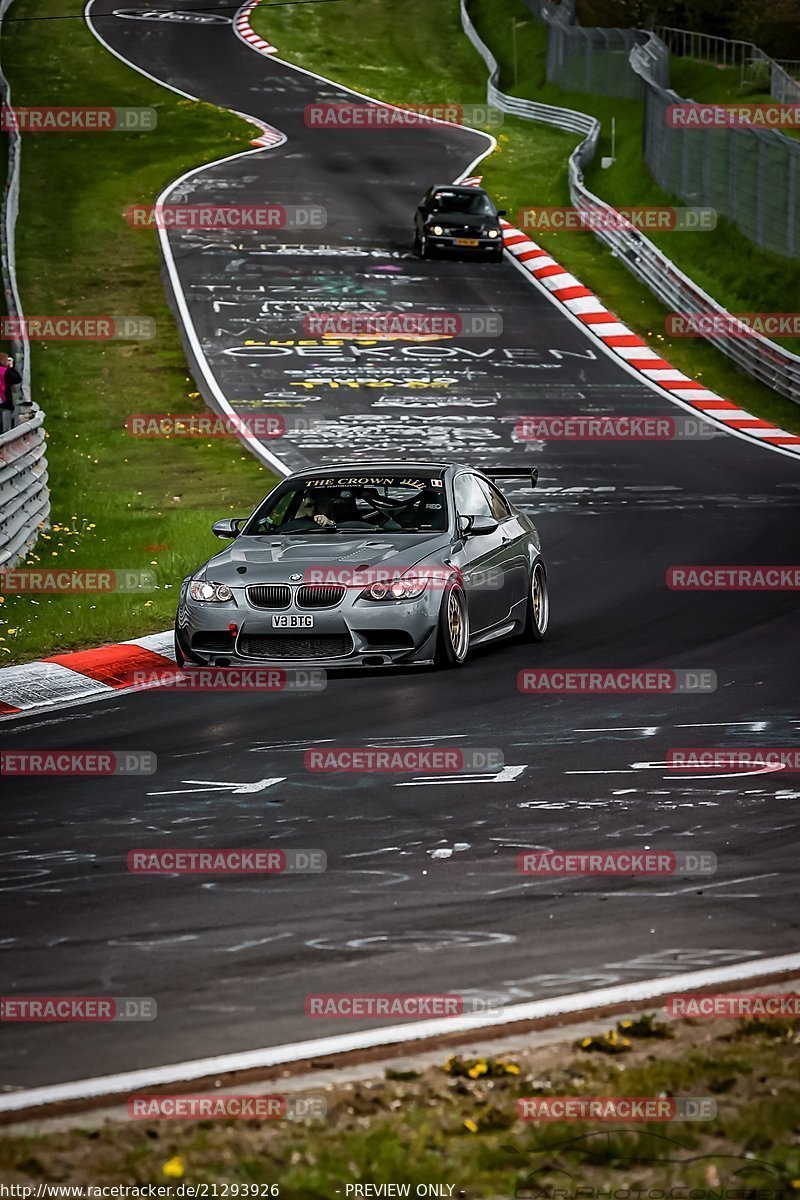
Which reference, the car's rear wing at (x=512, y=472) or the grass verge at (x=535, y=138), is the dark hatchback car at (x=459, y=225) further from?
the car's rear wing at (x=512, y=472)

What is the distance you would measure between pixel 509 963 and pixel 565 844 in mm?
1710

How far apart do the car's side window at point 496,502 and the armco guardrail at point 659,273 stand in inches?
599

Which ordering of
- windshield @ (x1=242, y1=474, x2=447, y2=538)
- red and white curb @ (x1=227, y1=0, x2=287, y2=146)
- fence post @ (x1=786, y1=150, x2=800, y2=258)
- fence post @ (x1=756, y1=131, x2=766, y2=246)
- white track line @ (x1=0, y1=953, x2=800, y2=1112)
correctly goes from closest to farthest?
white track line @ (x1=0, y1=953, x2=800, y2=1112)
windshield @ (x1=242, y1=474, x2=447, y2=538)
fence post @ (x1=786, y1=150, x2=800, y2=258)
fence post @ (x1=756, y1=131, x2=766, y2=246)
red and white curb @ (x1=227, y1=0, x2=287, y2=146)

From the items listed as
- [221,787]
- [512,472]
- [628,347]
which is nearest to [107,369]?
[628,347]

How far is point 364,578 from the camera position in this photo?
42.0 ft

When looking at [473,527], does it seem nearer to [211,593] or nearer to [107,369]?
[211,593]

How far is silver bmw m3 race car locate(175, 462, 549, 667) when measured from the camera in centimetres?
1271

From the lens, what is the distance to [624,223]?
1523 inches

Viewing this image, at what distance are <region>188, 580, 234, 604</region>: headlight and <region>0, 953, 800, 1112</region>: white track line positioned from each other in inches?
267

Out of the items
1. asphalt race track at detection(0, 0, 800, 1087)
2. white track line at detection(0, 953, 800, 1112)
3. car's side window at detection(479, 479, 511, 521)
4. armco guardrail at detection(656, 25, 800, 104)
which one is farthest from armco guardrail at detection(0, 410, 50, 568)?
armco guardrail at detection(656, 25, 800, 104)

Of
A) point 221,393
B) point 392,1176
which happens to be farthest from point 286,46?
point 392,1176

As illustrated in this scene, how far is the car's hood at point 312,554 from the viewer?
1291 centimetres

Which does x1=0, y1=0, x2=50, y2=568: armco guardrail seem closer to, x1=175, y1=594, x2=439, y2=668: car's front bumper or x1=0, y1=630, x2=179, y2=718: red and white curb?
x1=0, y1=630, x2=179, y2=718: red and white curb

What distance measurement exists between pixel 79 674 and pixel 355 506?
236 cm
